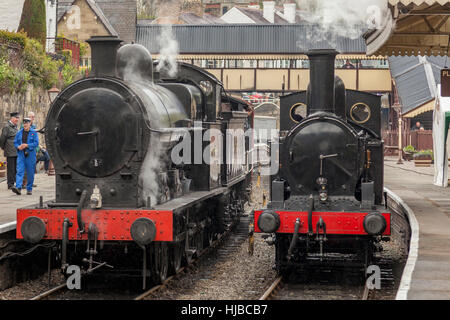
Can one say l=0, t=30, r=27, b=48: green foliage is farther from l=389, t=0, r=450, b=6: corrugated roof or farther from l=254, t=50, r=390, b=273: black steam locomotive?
l=389, t=0, r=450, b=6: corrugated roof

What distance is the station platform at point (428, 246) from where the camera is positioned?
6.45m

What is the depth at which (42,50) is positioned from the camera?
22344mm

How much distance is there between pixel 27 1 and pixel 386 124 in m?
26.8

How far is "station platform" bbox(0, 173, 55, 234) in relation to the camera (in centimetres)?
991

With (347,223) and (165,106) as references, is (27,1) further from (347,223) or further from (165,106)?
(347,223)

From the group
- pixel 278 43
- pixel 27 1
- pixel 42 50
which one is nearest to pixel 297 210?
pixel 42 50

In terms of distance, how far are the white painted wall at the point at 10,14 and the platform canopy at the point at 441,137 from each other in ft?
52.6

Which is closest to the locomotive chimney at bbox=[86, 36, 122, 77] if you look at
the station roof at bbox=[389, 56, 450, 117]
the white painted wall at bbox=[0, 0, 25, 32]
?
A: the white painted wall at bbox=[0, 0, 25, 32]

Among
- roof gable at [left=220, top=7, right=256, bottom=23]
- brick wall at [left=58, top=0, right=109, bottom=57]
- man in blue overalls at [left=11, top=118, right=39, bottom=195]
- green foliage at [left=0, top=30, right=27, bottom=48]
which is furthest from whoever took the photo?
roof gable at [left=220, top=7, right=256, bottom=23]

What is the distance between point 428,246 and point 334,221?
1233mm

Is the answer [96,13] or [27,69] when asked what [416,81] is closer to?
[27,69]

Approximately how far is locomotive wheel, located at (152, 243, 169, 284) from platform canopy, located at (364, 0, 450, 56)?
184 inches

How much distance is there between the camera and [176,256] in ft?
31.1

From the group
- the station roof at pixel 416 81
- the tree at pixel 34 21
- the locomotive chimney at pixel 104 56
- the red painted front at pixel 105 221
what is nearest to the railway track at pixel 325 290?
the red painted front at pixel 105 221
